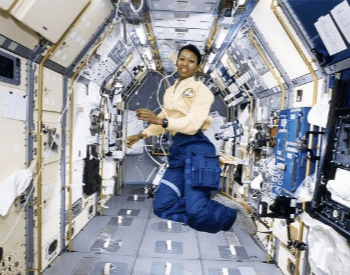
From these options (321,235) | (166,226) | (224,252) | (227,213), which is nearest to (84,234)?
(166,226)

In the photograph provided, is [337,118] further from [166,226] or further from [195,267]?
[166,226]

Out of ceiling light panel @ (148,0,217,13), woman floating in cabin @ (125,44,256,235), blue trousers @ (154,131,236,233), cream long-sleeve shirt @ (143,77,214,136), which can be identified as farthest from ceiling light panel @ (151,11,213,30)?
blue trousers @ (154,131,236,233)

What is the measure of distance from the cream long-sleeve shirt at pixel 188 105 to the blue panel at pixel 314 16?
147 cm

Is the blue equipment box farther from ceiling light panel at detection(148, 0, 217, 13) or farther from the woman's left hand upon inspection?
the woman's left hand

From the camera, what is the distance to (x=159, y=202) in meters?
2.84

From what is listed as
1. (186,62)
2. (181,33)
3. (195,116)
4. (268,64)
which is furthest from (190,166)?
(181,33)

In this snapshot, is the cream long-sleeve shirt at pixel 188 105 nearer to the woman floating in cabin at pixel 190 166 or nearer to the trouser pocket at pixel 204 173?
the woman floating in cabin at pixel 190 166

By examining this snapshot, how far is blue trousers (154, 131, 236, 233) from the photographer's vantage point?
8.79 ft

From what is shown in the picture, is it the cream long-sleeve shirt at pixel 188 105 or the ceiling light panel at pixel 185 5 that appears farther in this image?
the ceiling light panel at pixel 185 5

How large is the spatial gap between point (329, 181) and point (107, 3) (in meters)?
3.65

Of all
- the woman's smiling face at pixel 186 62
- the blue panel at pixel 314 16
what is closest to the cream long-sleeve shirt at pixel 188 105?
the woman's smiling face at pixel 186 62

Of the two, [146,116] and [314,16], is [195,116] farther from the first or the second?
[314,16]

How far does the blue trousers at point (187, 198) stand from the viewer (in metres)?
2.68

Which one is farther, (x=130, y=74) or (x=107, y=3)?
(x=130, y=74)
